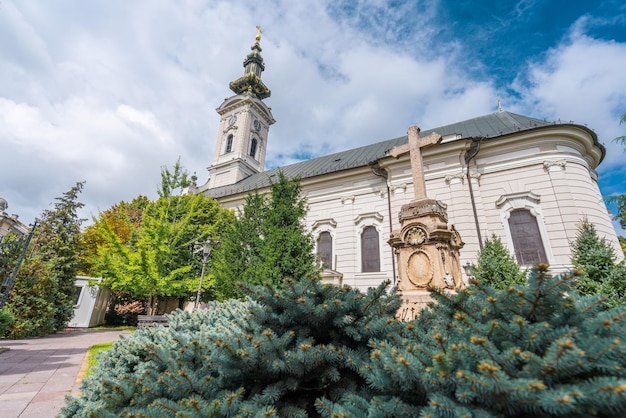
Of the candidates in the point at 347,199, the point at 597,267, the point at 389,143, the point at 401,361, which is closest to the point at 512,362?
the point at 401,361

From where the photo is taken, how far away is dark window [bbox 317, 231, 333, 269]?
17.2 metres

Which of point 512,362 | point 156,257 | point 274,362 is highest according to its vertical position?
point 156,257

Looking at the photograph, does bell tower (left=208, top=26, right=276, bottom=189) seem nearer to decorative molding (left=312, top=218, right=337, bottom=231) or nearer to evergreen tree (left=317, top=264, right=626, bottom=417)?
decorative molding (left=312, top=218, right=337, bottom=231)

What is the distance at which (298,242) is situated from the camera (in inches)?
418

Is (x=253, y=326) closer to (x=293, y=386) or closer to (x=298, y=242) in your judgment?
(x=293, y=386)

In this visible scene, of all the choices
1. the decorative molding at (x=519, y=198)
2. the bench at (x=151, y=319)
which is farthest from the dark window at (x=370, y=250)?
the bench at (x=151, y=319)

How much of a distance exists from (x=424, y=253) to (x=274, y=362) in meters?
6.17

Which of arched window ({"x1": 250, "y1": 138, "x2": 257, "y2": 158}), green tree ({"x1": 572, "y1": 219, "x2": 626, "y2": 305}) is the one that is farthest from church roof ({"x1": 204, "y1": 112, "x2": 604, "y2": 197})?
green tree ({"x1": 572, "y1": 219, "x2": 626, "y2": 305})

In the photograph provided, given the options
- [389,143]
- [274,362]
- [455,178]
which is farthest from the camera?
[389,143]

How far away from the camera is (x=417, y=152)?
9.12 metres

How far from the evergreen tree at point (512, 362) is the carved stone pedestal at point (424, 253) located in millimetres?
5269

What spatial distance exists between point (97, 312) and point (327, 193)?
15.6 m

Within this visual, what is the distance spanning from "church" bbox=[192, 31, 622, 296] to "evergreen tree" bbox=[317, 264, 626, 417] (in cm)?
741

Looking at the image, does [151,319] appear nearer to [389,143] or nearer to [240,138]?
[389,143]
